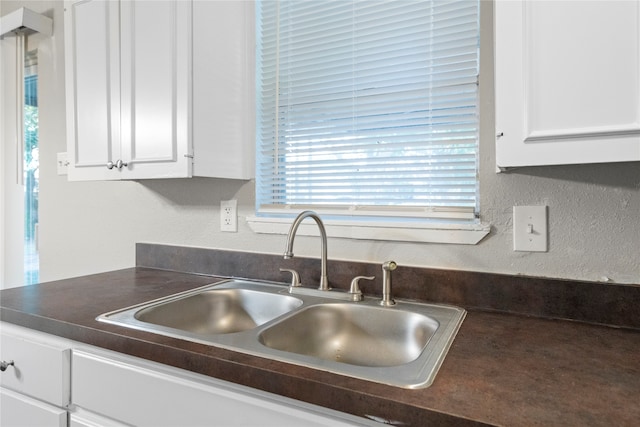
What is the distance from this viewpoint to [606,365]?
0.76 meters

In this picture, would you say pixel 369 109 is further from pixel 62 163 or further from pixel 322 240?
pixel 62 163

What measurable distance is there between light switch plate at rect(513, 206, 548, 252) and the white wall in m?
0.02

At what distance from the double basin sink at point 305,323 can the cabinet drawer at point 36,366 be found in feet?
0.48

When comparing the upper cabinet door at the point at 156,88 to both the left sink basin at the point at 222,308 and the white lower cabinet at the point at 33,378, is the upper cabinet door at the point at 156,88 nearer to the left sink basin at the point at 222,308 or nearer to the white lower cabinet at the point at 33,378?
the left sink basin at the point at 222,308

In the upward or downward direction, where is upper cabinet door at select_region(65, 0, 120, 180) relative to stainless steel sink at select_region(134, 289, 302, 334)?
upward

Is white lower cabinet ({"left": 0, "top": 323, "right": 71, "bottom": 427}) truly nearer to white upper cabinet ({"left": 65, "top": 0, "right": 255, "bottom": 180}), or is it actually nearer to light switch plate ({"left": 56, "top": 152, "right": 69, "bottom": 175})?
white upper cabinet ({"left": 65, "top": 0, "right": 255, "bottom": 180})

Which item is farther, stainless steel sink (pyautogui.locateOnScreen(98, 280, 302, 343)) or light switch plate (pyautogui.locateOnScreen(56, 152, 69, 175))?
light switch plate (pyautogui.locateOnScreen(56, 152, 69, 175))

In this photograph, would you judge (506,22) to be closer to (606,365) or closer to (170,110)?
(606,365)

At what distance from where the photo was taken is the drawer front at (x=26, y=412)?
3.32 feet

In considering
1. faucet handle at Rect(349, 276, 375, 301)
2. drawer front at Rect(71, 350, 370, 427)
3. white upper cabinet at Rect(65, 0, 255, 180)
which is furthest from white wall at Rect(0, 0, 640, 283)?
drawer front at Rect(71, 350, 370, 427)

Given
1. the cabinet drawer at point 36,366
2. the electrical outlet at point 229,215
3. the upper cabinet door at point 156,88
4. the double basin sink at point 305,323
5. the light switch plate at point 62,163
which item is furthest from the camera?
the light switch plate at point 62,163

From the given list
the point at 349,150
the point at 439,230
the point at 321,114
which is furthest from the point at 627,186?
the point at 321,114

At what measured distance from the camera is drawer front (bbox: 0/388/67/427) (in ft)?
3.32

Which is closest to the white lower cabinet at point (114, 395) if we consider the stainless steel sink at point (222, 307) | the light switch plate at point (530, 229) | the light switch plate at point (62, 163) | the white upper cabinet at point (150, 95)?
the stainless steel sink at point (222, 307)
